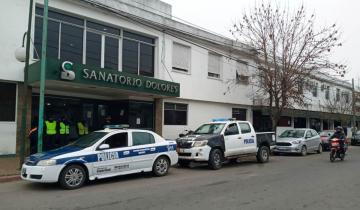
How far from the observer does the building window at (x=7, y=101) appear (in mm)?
15133

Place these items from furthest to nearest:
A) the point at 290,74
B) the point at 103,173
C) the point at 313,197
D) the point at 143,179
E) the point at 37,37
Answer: the point at 290,74 → the point at 37,37 → the point at 143,179 → the point at 103,173 → the point at 313,197

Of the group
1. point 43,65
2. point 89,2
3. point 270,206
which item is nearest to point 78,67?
point 43,65

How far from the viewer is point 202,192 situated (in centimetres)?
974

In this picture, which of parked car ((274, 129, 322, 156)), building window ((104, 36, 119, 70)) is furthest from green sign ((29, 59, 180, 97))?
parked car ((274, 129, 322, 156))

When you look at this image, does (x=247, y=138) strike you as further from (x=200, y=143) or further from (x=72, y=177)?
(x=72, y=177)

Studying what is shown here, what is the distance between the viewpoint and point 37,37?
638 inches

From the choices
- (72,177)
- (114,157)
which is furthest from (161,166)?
(72,177)

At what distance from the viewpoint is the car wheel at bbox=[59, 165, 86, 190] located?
10188mm

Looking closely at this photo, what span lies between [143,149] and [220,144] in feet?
13.0

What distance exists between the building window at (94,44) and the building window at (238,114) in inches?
330

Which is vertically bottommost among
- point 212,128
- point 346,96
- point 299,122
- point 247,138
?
point 247,138

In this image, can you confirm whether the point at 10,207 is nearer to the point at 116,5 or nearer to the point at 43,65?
the point at 43,65

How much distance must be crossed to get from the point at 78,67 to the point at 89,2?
13.2 feet

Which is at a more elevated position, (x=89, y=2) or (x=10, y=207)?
(x=89, y=2)
